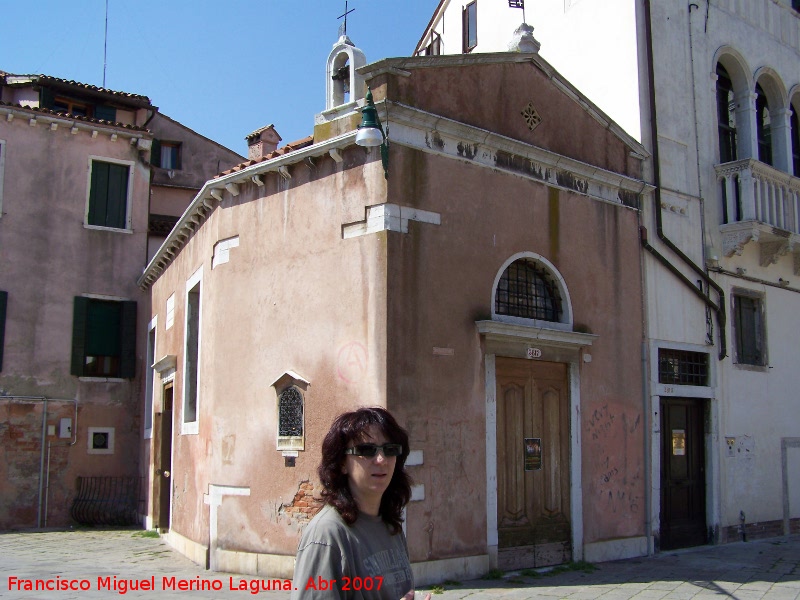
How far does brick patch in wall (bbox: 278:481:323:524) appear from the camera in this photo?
28.2 feet

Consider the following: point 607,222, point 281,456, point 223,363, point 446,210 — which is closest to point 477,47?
point 607,222

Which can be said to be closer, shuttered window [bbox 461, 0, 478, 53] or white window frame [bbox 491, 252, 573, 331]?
white window frame [bbox 491, 252, 573, 331]

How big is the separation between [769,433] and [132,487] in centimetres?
1147

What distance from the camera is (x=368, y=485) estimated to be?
304 centimetres

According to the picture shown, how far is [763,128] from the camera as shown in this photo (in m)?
14.5

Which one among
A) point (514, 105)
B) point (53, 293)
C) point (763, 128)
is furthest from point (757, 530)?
point (53, 293)

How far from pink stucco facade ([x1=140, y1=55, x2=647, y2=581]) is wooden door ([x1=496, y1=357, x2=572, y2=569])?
0.06m

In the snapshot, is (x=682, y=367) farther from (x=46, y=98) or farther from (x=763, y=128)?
(x=46, y=98)

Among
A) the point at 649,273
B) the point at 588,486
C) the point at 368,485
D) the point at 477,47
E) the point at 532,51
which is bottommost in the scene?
the point at 588,486

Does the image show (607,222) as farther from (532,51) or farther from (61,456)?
(61,456)

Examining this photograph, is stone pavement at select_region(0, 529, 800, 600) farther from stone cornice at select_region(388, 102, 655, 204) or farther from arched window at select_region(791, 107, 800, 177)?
arched window at select_region(791, 107, 800, 177)

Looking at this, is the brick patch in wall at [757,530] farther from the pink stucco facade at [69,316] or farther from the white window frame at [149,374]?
the pink stucco facade at [69,316]

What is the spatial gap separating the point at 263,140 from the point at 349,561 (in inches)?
451

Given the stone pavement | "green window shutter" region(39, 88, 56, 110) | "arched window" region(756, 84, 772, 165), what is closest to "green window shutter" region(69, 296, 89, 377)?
the stone pavement
